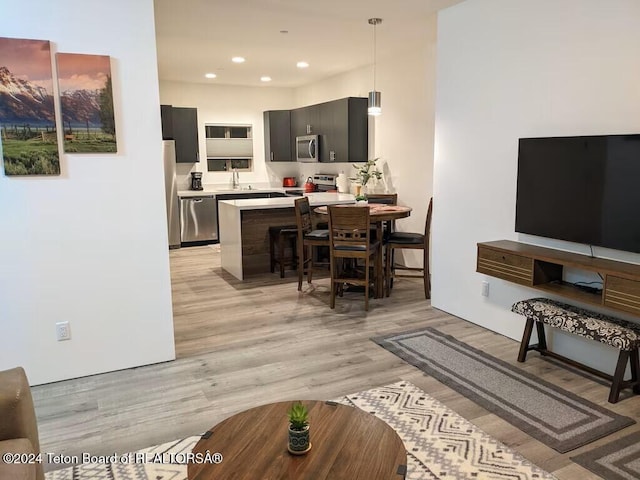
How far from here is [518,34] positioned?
3.61 m

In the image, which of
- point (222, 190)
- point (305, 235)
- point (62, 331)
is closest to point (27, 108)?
→ point (62, 331)

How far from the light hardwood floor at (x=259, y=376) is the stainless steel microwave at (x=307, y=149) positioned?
3098 mm

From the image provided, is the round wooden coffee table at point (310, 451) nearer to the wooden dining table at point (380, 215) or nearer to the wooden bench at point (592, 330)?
the wooden bench at point (592, 330)

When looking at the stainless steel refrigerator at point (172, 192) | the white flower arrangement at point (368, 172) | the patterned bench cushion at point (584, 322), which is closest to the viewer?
the patterned bench cushion at point (584, 322)

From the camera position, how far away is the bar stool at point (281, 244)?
590 centimetres

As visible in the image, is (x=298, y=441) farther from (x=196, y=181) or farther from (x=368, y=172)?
(x=196, y=181)

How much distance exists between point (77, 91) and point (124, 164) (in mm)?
519

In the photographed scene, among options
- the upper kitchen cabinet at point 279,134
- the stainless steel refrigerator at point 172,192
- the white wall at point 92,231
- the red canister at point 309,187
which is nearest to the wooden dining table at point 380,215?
the white wall at point 92,231

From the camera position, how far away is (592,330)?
2.88 metres

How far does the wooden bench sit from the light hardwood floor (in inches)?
3.8

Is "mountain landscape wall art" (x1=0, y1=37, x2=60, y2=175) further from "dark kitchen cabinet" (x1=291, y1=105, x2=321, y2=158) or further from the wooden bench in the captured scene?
"dark kitchen cabinet" (x1=291, y1=105, x2=321, y2=158)

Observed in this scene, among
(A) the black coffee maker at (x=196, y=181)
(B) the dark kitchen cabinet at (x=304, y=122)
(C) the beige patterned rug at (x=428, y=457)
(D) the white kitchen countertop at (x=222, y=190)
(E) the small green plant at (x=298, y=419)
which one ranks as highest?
(B) the dark kitchen cabinet at (x=304, y=122)

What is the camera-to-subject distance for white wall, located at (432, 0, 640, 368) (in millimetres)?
3014

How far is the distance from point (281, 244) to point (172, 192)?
283 centimetres
